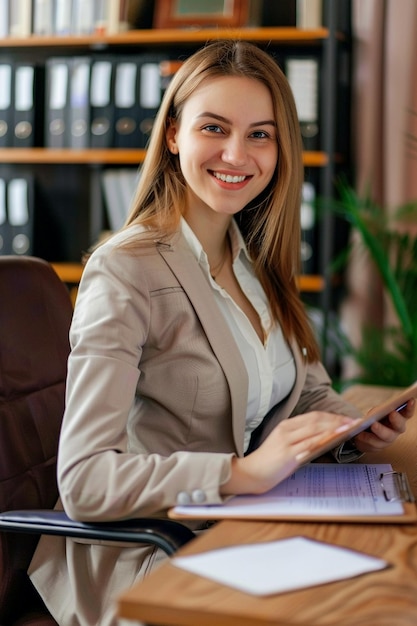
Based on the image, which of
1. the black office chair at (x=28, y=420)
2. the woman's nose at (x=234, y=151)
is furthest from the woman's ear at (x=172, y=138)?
the black office chair at (x=28, y=420)

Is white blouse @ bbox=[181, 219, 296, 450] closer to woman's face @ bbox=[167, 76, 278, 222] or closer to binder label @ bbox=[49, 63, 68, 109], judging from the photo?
woman's face @ bbox=[167, 76, 278, 222]

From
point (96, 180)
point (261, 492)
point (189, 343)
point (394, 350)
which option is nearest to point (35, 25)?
point (96, 180)

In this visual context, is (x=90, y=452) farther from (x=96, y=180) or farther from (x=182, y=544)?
(x=96, y=180)

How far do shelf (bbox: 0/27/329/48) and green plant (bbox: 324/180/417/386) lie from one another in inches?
20.5

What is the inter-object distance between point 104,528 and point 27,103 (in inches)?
102

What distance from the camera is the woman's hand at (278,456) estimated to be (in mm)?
1208

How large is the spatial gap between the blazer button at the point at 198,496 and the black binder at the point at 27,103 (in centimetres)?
262

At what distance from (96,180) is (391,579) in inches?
114

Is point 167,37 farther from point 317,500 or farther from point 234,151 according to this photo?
point 317,500

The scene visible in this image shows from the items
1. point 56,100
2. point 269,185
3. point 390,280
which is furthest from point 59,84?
point 269,185

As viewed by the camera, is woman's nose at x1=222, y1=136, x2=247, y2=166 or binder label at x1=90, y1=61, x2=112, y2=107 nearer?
woman's nose at x1=222, y1=136, x2=247, y2=166

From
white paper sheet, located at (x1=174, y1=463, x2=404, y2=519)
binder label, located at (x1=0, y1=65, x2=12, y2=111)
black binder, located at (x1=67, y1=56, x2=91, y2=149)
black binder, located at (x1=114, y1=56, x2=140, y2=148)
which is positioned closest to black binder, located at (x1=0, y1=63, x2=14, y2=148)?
binder label, located at (x1=0, y1=65, x2=12, y2=111)

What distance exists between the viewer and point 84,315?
135cm

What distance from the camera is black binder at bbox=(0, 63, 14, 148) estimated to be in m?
3.58
